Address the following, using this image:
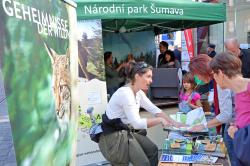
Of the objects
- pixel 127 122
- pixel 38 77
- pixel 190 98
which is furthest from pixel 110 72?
pixel 38 77

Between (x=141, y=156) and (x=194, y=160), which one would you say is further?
(x=141, y=156)

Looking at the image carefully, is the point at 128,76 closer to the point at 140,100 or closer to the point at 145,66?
the point at 145,66

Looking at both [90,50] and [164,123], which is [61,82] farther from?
[90,50]

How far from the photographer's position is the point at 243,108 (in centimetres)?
221

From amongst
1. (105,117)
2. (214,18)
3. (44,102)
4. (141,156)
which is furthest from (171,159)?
(214,18)

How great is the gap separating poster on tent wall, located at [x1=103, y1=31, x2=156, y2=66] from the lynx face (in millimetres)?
6187

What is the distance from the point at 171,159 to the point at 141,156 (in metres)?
0.38

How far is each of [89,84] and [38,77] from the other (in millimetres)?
3223

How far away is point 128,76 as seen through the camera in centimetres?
311

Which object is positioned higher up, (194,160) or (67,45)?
(67,45)

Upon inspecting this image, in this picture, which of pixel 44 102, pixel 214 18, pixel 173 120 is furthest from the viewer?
pixel 214 18

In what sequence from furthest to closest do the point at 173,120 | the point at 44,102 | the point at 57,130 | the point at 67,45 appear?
the point at 173,120 < the point at 67,45 < the point at 57,130 < the point at 44,102

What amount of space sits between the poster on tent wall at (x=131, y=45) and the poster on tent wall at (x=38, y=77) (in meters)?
6.25

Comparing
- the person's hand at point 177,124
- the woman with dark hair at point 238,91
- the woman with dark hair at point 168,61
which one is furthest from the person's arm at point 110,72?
the woman with dark hair at point 238,91
